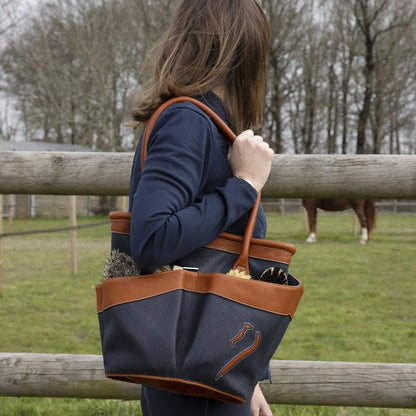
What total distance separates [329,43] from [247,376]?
1054 inches

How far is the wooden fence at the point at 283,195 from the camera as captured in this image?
72.7 inches

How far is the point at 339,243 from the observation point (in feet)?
43.5

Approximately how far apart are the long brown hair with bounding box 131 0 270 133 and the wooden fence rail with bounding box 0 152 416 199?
2.08 feet

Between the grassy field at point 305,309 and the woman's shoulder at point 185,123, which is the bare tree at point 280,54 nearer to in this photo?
the grassy field at point 305,309

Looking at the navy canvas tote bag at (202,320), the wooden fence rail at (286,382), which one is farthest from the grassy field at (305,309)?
the navy canvas tote bag at (202,320)

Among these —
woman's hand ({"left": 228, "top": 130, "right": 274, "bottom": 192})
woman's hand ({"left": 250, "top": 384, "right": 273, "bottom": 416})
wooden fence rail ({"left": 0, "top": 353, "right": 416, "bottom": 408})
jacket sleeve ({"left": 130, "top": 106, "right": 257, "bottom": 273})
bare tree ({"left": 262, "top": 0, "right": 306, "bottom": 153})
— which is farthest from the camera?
bare tree ({"left": 262, "top": 0, "right": 306, "bottom": 153})

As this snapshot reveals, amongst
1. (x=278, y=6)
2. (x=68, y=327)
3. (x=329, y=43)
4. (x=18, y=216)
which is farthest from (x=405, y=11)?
(x=68, y=327)

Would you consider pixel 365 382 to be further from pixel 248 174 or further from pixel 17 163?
pixel 17 163

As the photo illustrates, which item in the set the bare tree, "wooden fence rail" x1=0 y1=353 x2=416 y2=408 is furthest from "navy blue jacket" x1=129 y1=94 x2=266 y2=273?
the bare tree

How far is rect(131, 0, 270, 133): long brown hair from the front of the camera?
118 centimetres

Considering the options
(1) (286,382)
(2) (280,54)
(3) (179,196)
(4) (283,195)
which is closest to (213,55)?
(3) (179,196)

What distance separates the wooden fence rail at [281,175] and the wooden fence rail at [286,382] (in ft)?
2.12

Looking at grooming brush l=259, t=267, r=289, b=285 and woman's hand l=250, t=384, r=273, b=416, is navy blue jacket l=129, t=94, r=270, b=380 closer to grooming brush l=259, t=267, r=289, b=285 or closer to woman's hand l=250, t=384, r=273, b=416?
grooming brush l=259, t=267, r=289, b=285

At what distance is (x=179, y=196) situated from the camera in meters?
1.05
